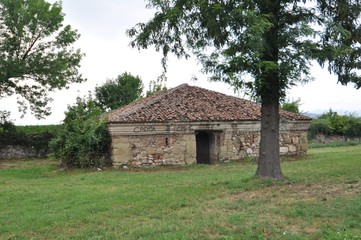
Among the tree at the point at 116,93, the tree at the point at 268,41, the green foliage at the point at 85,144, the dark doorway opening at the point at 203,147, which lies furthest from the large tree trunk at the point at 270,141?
the tree at the point at 116,93

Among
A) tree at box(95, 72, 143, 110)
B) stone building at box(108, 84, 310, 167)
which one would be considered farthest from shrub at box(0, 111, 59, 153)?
tree at box(95, 72, 143, 110)

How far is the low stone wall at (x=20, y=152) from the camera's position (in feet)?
89.9

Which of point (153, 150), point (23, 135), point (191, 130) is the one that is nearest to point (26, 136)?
point (23, 135)

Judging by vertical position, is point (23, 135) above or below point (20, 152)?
above

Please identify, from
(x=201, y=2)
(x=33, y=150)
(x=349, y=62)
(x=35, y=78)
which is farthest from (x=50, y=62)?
(x=349, y=62)

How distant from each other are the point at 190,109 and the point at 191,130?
1.32 meters

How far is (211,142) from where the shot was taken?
20938 mm

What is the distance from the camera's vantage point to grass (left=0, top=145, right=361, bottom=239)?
6.69m

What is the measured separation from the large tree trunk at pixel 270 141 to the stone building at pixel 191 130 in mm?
7807

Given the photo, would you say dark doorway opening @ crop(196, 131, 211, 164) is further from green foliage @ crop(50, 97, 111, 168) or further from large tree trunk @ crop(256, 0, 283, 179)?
large tree trunk @ crop(256, 0, 283, 179)

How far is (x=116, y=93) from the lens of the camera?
42125 mm

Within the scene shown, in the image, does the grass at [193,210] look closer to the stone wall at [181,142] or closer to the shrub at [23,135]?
the stone wall at [181,142]

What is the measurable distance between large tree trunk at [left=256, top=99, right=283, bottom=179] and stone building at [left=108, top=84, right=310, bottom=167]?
7807mm

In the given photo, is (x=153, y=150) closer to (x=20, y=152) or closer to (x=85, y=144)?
(x=85, y=144)
